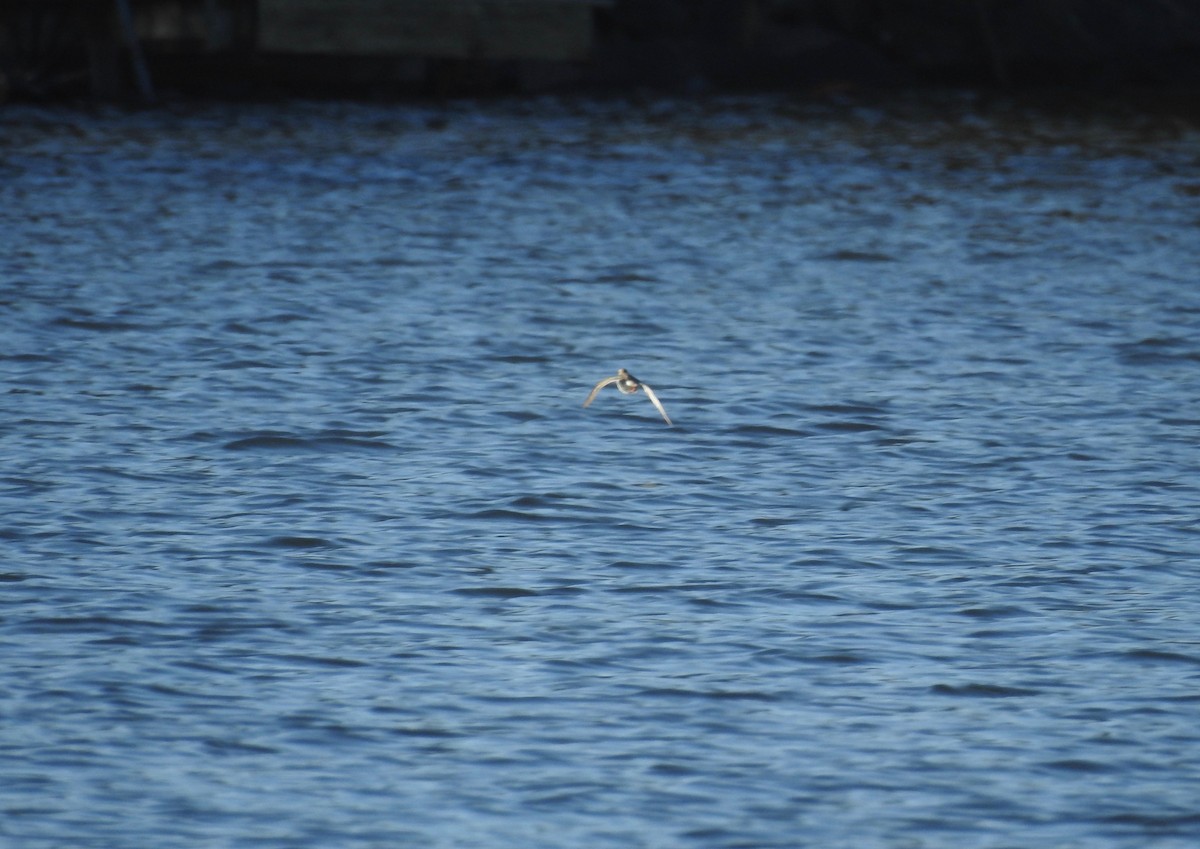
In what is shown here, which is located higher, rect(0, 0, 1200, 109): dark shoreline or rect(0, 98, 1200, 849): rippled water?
rect(0, 0, 1200, 109): dark shoreline

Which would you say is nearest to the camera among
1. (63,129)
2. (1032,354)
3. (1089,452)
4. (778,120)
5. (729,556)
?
(729,556)

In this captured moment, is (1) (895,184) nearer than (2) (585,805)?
No

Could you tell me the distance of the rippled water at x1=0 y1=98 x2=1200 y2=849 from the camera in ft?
24.2

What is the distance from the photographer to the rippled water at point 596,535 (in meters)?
7.39

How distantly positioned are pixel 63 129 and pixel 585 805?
28611 mm

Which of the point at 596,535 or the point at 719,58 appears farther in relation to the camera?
the point at 719,58

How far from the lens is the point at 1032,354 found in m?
15.9

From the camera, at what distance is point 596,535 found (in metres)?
10.7

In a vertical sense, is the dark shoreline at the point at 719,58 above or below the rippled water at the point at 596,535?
above

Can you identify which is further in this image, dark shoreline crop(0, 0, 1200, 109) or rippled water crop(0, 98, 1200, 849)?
dark shoreline crop(0, 0, 1200, 109)

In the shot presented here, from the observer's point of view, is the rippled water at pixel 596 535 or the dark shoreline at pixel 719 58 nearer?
the rippled water at pixel 596 535

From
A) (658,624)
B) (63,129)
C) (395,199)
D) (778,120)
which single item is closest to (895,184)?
(395,199)

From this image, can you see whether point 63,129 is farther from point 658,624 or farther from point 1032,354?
point 658,624

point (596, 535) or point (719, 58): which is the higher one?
point (719, 58)
